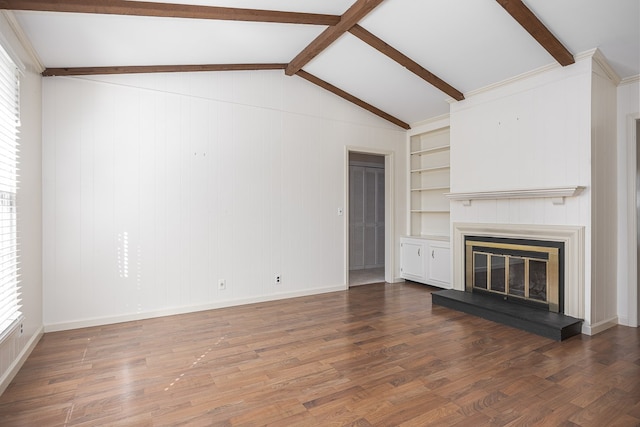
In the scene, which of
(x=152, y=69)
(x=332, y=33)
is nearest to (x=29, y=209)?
(x=152, y=69)

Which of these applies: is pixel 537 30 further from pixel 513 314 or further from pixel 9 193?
pixel 9 193

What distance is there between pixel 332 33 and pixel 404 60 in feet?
3.11

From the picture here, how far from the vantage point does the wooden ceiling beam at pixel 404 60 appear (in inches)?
147

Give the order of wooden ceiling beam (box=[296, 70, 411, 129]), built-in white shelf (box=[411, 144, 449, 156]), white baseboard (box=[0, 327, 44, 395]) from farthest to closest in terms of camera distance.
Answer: built-in white shelf (box=[411, 144, 449, 156])
wooden ceiling beam (box=[296, 70, 411, 129])
white baseboard (box=[0, 327, 44, 395])

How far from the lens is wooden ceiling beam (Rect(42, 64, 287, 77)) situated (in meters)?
3.48

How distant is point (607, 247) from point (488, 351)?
187 centimetres

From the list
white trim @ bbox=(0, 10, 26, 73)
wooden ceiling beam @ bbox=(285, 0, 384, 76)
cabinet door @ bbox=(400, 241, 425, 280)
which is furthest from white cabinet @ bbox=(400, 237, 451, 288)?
white trim @ bbox=(0, 10, 26, 73)

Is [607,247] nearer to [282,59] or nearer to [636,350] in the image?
[636,350]

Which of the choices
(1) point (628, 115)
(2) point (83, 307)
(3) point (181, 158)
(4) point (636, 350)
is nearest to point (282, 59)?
(3) point (181, 158)

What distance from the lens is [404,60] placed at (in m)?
4.08

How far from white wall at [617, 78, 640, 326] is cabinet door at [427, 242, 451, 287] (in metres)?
1.94

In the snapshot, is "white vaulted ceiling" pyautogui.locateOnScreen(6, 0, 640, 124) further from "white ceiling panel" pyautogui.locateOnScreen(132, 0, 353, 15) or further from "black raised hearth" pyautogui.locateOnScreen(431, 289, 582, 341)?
"black raised hearth" pyautogui.locateOnScreen(431, 289, 582, 341)

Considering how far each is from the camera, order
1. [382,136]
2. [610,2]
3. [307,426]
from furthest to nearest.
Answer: [382,136], [610,2], [307,426]

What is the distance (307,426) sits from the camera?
6.47ft
